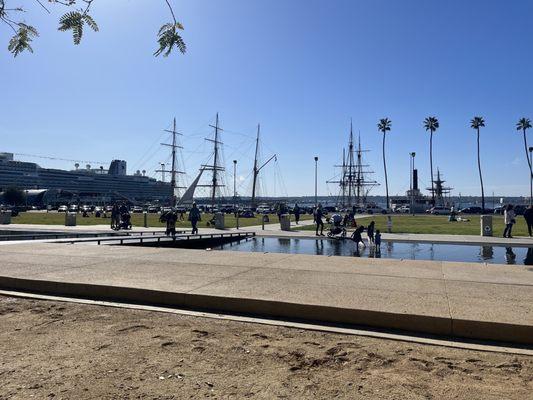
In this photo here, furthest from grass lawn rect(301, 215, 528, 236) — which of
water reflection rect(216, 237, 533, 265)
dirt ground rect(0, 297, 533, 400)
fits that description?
dirt ground rect(0, 297, 533, 400)

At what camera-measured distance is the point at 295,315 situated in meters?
6.34

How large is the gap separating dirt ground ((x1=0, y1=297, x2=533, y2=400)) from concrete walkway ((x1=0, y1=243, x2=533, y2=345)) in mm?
587

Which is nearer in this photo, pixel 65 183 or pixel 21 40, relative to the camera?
pixel 21 40

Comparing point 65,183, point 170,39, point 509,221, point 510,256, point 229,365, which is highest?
point 65,183

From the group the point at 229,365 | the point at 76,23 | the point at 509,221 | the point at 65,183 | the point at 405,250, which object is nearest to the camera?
the point at 76,23

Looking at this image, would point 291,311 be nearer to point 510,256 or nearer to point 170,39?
point 170,39

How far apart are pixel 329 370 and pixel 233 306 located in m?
2.51

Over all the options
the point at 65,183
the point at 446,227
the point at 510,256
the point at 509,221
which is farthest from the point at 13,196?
the point at 510,256

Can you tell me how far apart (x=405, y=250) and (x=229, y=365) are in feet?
49.5

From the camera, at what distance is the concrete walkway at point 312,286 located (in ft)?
19.1

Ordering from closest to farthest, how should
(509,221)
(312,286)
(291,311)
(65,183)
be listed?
1. (291,311)
2. (312,286)
3. (509,221)
4. (65,183)

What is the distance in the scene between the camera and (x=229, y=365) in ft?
14.9

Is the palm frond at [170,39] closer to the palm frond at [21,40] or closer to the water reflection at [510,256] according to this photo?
the palm frond at [21,40]

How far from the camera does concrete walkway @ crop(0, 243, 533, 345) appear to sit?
5.84 m
